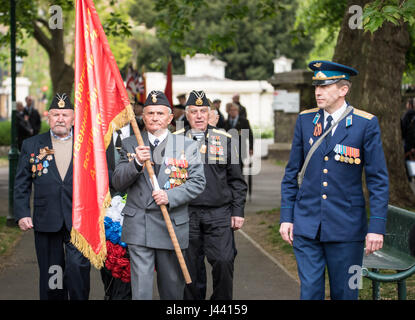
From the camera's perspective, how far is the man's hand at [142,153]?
554 cm

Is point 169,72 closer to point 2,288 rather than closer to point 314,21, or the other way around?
point 314,21

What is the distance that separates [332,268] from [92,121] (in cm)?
210

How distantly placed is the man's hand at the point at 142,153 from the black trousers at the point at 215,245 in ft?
4.86

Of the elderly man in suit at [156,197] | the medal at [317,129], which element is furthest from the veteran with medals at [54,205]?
the medal at [317,129]

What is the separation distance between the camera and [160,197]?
18.5ft

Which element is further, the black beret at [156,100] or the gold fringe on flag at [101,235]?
the gold fringe on flag at [101,235]

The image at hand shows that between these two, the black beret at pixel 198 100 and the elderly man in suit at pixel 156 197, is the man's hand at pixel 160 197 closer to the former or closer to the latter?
the elderly man in suit at pixel 156 197

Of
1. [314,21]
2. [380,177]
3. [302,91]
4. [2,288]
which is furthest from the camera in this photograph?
[302,91]

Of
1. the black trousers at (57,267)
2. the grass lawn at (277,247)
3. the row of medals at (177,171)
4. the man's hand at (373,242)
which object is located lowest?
the grass lawn at (277,247)

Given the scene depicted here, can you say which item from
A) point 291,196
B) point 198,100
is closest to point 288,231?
point 291,196

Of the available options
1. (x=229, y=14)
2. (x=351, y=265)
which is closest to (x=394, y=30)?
(x=229, y=14)

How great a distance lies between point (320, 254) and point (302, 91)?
70.8ft

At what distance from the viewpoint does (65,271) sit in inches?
258

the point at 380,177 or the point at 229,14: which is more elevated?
the point at 229,14
